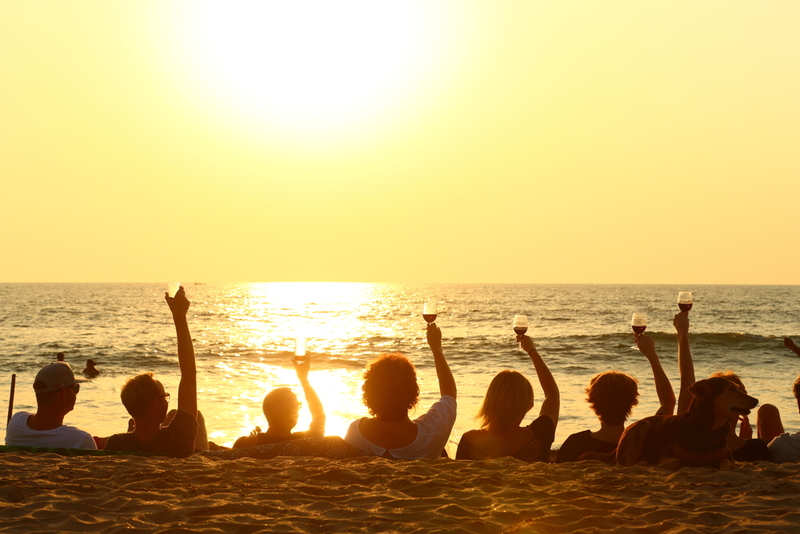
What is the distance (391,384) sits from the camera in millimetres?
4762

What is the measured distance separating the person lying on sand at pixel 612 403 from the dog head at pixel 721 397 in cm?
48

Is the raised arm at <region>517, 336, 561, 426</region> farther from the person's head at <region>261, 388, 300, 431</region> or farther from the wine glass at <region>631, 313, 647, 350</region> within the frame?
the person's head at <region>261, 388, 300, 431</region>

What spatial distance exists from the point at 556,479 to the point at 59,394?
3913 millimetres

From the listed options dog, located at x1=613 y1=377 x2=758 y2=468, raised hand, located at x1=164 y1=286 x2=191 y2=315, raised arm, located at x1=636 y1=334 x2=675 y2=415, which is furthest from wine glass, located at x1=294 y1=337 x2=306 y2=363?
raised arm, located at x1=636 y1=334 x2=675 y2=415

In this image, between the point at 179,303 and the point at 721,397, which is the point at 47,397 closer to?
the point at 179,303

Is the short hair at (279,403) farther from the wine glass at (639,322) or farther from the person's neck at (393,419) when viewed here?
the wine glass at (639,322)

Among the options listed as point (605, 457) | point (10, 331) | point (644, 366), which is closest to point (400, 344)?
point (644, 366)

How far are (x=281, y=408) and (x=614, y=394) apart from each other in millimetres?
2675

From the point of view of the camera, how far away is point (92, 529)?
362 centimetres

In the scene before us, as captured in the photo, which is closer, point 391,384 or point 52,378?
point 391,384

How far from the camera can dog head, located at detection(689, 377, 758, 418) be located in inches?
181

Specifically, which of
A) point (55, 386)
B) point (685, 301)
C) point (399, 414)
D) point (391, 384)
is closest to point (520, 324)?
point (685, 301)

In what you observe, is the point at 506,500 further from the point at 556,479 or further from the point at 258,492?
the point at 258,492

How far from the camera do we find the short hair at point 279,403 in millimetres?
5170
